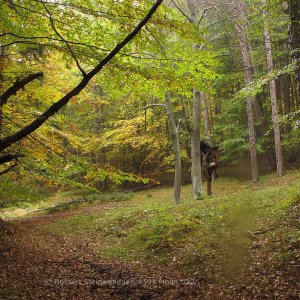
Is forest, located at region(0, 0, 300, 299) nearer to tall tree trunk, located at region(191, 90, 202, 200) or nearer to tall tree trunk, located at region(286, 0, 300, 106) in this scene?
tall tree trunk, located at region(286, 0, 300, 106)

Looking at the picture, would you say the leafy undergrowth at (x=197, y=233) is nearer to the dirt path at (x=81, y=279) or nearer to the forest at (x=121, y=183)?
the forest at (x=121, y=183)

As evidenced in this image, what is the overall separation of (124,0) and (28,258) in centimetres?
695

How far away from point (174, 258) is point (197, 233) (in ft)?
5.16

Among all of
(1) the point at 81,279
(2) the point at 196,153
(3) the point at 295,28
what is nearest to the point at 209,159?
(2) the point at 196,153

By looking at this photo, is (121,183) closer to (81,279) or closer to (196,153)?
(81,279)

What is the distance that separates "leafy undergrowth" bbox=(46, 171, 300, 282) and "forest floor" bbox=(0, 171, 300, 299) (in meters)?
0.03

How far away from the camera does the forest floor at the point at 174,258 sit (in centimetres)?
618

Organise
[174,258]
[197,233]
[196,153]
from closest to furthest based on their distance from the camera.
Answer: [174,258] → [197,233] → [196,153]

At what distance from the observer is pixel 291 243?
22.8ft

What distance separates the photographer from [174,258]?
8.32 meters

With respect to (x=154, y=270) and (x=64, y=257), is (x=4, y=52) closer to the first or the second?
(x=64, y=257)

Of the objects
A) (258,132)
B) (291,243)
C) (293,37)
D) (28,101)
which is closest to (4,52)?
(28,101)

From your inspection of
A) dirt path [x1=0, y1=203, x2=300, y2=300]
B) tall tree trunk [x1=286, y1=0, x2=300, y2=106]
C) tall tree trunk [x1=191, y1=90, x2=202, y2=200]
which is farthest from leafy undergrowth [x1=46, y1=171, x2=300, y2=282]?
tall tree trunk [x1=286, y1=0, x2=300, y2=106]

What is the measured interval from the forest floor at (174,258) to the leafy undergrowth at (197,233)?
29mm
